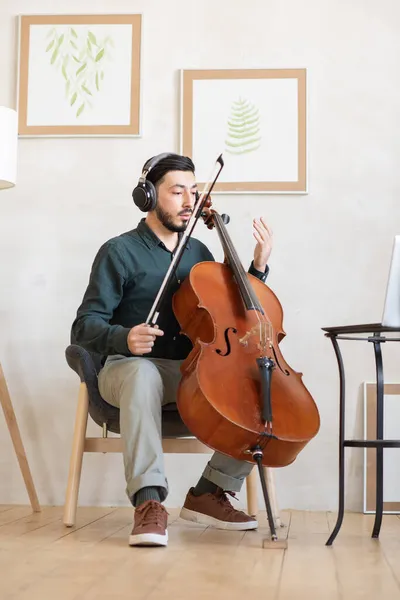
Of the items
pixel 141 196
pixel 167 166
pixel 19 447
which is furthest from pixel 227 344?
pixel 19 447

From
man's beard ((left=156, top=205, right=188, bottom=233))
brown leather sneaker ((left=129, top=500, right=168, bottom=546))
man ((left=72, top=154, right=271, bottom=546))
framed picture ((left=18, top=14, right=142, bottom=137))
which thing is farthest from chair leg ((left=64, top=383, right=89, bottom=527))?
framed picture ((left=18, top=14, right=142, bottom=137))

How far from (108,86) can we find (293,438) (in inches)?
71.3

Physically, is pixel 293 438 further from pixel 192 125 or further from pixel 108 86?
pixel 108 86

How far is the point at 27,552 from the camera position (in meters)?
1.88

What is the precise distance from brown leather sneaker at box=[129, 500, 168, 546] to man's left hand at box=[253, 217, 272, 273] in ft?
2.70

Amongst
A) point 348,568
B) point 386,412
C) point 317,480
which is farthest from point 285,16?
point 348,568

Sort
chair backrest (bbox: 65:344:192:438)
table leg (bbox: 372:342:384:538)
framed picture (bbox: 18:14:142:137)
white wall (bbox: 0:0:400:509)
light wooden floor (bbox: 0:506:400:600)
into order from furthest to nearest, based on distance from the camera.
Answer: framed picture (bbox: 18:14:142:137) → white wall (bbox: 0:0:400:509) → chair backrest (bbox: 65:344:192:438) → table leg (bbox: 372:342:384:538) → light wooden floor (bbox: 0:506:400:600)

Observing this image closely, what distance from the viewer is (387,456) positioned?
119 inches

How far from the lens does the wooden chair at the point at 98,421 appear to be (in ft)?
7.88

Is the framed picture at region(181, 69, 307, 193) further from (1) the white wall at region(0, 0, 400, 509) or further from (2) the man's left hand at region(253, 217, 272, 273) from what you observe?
(2) the man's left hand at region(253, 217, 272, 273)

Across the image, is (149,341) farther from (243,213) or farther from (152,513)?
(243,213)

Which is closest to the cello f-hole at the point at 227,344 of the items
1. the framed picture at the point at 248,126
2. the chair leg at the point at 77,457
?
the chair leg at the point at 77,457

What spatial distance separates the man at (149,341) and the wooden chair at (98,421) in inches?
1.6

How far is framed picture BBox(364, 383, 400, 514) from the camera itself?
2.98 metres
